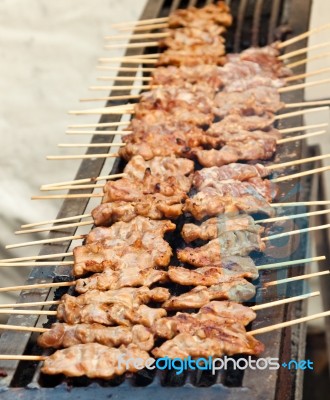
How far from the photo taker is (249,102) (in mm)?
5180

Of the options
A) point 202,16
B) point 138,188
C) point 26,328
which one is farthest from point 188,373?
point 202,16

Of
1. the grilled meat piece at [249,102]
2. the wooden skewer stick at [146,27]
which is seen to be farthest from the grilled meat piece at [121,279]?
the wooden skewer stick at [146,27]

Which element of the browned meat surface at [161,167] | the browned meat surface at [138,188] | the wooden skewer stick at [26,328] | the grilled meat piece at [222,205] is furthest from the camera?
the browned meat surface at [161,167]

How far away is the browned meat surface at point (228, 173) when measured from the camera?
4.43 meters

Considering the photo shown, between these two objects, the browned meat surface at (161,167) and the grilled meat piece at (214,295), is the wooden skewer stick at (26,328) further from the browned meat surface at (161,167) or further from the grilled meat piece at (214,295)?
the browned meat surface at (161,167)

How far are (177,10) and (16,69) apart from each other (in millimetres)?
2060

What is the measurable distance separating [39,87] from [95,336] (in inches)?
181

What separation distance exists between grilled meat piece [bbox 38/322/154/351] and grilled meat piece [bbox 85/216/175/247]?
699 mm

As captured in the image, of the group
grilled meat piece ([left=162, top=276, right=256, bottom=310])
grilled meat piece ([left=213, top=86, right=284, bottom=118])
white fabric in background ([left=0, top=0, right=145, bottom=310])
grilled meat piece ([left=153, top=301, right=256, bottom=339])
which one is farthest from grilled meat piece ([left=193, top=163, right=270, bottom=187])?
white fabric in background ([left=0, top=0, right=145, bottom=310])

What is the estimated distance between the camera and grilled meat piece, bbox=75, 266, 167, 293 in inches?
147

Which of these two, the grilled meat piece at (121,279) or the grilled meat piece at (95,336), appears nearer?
the grilled meat piece at (95,336)

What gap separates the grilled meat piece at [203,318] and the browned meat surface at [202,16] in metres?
3.73

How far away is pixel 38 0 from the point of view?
27.0 ft

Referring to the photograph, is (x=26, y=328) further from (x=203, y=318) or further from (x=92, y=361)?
(x=203, y=318)
